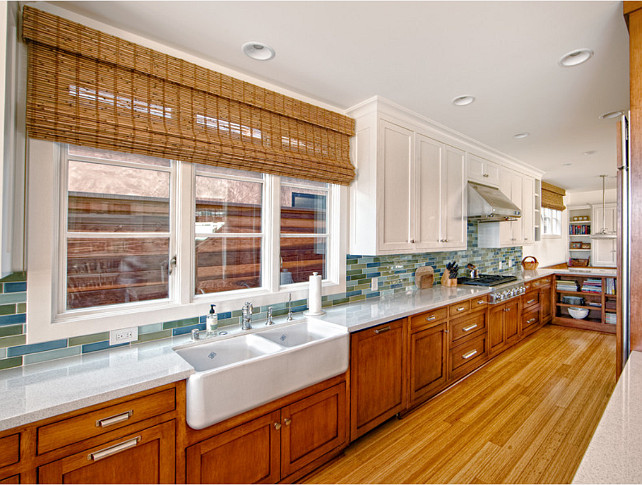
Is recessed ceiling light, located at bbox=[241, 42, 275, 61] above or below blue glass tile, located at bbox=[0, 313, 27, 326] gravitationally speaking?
above

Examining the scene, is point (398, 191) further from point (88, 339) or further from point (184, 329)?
point (88, 339)

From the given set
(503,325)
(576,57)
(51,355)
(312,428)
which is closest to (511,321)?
(503,325)

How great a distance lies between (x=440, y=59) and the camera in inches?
77.9

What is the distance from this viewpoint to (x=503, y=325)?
12.4 ft

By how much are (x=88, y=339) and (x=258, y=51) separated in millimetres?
1867

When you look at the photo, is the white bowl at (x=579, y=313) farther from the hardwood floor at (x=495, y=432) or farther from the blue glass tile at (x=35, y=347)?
the blue glass tile at (x=35, y=347)

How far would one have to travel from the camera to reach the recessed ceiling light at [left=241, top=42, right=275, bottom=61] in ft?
6.06

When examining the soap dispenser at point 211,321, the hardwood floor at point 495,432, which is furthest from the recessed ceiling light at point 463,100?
the hardwood floor at point 495,432

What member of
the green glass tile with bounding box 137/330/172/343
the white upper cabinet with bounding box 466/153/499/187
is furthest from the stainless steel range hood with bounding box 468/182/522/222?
the green glass tile with bounding box 137/330/172/343

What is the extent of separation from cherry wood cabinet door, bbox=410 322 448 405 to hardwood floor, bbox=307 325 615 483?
145mm

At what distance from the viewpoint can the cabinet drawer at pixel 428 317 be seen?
253cm

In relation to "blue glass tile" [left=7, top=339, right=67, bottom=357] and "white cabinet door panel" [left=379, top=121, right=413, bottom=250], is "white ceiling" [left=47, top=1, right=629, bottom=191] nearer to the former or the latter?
"white cabinet door panel" [left=379, top=121, right=413, bottom=250]

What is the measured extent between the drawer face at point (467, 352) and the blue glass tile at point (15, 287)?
3.09 m

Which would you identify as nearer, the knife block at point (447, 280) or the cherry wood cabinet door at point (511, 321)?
the knife block at point (447, 280)
